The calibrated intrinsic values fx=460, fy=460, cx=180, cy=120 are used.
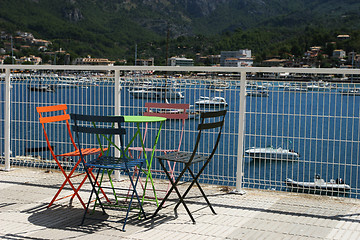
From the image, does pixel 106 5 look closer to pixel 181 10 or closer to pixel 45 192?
pixel 181 10

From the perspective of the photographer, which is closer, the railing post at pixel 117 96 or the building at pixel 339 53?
the railing post at pixel 117 96

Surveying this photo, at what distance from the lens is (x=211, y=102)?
598 cm

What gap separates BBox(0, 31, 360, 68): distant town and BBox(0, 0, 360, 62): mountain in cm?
349

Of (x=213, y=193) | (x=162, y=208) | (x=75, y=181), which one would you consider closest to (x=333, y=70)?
(x=213, y=193)

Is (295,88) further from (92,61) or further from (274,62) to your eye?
(92,61)

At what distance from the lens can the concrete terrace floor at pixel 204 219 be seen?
13.0ft

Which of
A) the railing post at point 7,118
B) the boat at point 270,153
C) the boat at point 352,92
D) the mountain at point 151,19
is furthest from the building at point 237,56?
the boat at point 352,92

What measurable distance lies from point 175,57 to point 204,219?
81814mm

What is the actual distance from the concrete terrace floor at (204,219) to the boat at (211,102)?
110cm

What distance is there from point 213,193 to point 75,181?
1870 millimetres

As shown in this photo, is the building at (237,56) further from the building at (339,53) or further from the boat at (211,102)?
the boat at (211,102)

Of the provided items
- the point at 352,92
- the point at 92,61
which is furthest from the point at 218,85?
the point at 92,61

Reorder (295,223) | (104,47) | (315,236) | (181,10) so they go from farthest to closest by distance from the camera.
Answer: (181,10) < (104,47) < (295,223) < (315,236)

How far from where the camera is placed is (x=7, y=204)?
4.88m
